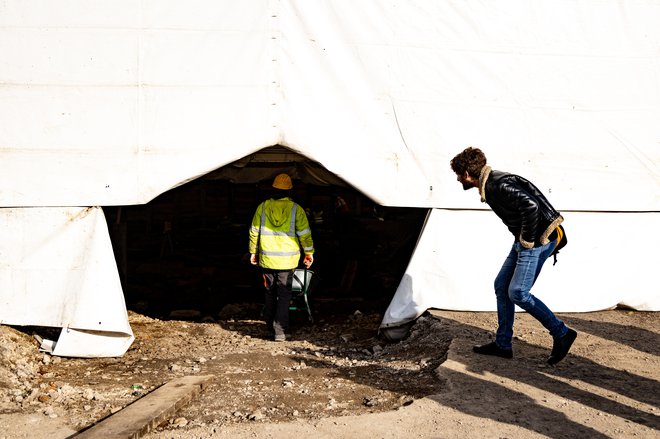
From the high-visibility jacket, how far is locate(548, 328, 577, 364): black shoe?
8.78 ft

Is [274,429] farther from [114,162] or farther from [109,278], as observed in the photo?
[114,162]

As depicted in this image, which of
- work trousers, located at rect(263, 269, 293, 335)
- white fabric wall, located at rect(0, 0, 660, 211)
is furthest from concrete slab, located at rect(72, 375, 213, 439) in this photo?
white fabric wall, located at rect(0, 0, 660, 211)

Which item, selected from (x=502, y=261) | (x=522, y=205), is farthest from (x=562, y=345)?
(x=502, y=261)

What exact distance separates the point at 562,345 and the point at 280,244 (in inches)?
111

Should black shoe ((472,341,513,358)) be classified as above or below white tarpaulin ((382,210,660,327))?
below

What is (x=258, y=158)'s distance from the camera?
929cm

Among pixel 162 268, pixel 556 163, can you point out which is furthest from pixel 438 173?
pixel 162 268

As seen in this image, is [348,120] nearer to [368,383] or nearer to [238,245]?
→ [368,383]

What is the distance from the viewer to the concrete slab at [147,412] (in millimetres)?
4309

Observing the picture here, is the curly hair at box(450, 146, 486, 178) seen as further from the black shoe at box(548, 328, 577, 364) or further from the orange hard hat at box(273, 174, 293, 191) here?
the orange hard hat at box(273, 174, 293, 191)

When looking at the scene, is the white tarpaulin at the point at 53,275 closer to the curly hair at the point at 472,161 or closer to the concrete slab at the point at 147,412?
the concrete slab at the point at 147,412

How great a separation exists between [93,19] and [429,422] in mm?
4191

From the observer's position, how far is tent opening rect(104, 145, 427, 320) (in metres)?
8.81

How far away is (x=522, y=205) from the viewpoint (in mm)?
4973
